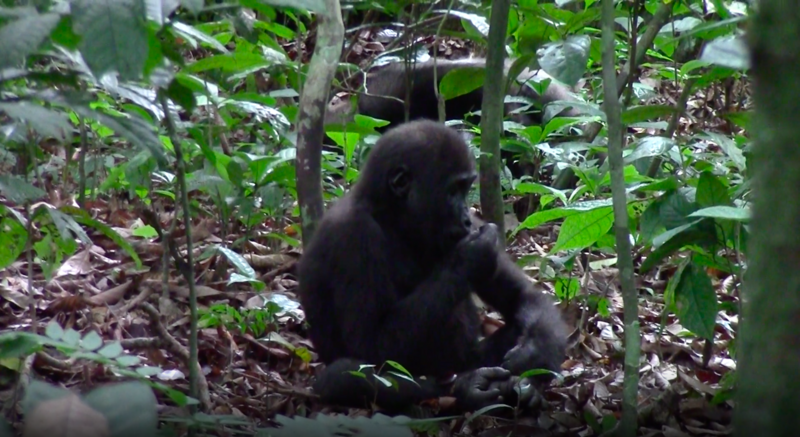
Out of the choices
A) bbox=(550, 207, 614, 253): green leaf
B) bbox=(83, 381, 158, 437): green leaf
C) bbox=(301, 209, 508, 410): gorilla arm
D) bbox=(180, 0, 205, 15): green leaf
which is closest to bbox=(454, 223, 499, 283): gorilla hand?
bbox=(301, 209, 508, 410): gorilla arm

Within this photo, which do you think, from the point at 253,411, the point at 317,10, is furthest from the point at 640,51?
the point at 317,10

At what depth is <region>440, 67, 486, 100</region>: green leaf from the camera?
5066 millimetres

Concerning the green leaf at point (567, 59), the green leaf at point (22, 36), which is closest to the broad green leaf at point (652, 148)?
the green leaf at point (567, 59)

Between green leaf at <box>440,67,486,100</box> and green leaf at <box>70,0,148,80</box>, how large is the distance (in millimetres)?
3164

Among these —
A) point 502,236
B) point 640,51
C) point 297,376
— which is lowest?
point 297,376

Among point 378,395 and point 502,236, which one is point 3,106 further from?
point 502,236

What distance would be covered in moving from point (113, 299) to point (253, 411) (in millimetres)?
1534

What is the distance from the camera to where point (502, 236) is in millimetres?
4984

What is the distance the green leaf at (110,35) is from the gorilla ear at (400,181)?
2739 mm

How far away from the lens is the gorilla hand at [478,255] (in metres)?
4.48

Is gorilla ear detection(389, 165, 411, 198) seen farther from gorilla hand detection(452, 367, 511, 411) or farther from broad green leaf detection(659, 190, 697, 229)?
broad green leaf detection(659, 190, 697, 229)

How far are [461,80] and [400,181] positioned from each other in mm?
750

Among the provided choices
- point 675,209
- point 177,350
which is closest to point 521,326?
point 675,209

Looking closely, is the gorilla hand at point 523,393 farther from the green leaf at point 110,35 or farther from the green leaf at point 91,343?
the green leaf at point 110,35
